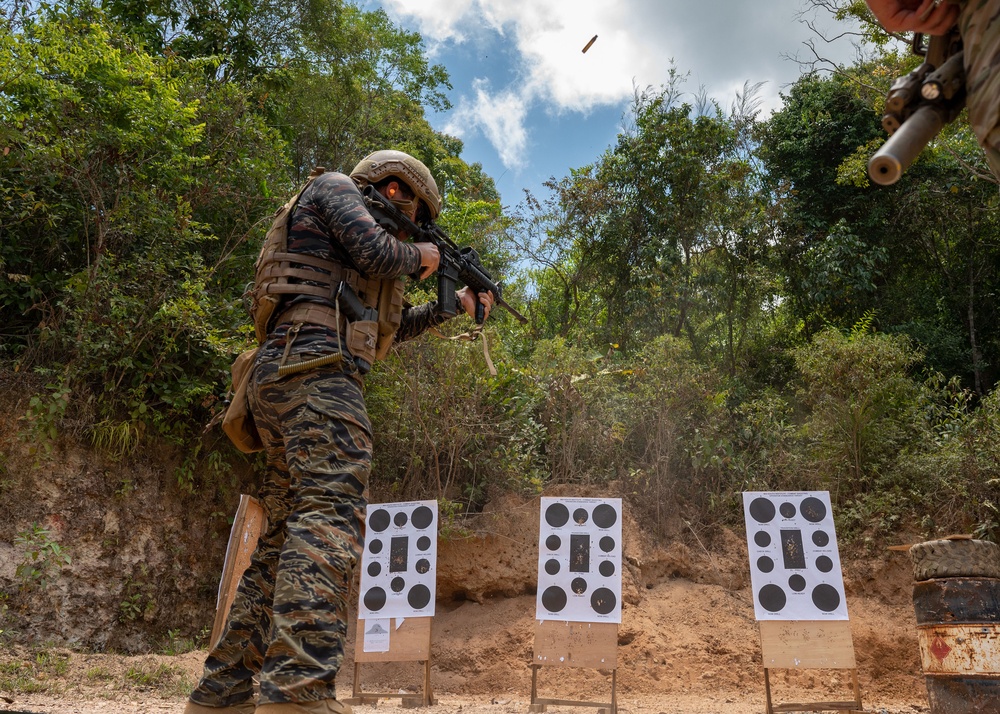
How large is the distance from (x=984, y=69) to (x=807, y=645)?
3871 millimetres

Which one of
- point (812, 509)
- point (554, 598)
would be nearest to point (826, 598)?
point (812, 509)

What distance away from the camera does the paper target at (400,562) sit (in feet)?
16.3

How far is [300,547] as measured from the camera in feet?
6.54

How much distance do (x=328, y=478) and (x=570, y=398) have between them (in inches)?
183

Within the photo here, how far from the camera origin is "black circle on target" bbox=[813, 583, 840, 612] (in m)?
4.49

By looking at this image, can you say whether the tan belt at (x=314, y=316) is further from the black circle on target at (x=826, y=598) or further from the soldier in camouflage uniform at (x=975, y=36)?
the black circle on target at (x=826, y=598)

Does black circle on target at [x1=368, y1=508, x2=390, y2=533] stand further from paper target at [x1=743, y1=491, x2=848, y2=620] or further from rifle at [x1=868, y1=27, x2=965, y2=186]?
rifle at [x1=868, y1=27, x2=965, y2=186]

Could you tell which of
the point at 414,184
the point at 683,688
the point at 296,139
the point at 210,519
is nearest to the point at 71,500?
the point at 210,519

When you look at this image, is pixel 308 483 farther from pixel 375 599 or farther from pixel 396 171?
pixel 375 599

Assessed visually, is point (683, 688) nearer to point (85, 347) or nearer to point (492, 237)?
point (85, 347)

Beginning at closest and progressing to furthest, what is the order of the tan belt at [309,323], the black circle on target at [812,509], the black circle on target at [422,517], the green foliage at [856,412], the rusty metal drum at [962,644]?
the tan belt at [309,323], the rusty metal drum at [962,644], the black circle on target at [812,509], the black circle on target at [422,517], the green foliage at [856,412]

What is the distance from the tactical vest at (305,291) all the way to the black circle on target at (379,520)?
9.66ft

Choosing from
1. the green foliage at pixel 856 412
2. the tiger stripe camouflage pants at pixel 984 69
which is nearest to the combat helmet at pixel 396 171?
the tiger stripe camouflage pants at pixel 984 69

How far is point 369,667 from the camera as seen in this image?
5.62 meters
